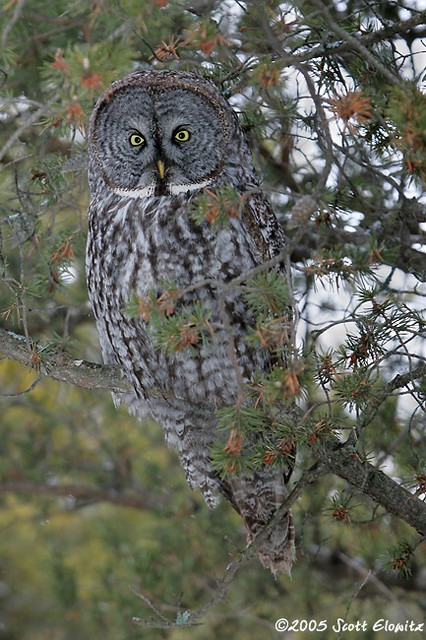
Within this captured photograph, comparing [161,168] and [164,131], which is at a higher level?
[164,131]

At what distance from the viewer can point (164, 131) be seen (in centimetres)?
340

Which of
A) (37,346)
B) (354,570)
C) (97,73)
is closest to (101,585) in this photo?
(354,570)

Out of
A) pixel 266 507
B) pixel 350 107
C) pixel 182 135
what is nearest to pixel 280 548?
pixel 266 507

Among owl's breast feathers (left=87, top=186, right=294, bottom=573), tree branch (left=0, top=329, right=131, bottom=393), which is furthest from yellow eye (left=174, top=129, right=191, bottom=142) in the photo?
tree branch (left=0, top=329, right=131, bottom=393)

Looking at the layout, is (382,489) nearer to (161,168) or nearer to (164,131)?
(161,168)

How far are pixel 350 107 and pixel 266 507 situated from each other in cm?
212

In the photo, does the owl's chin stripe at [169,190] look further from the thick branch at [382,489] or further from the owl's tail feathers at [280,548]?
the owl's tail feathers at [280,548]

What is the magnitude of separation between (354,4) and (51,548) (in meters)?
3.52

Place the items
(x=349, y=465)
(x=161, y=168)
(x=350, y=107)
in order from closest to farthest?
1. (x=350, y=107)
2. (x=349, y=465)
3. (x=161, y=168)

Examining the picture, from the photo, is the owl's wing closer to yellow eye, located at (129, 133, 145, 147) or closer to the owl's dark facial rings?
the owl's dark facial rings

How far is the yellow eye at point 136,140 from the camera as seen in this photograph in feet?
11.3

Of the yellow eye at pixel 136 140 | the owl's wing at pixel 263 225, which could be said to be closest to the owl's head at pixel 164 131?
the yellow eye at pixel 136 140

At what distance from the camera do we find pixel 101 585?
4.98m

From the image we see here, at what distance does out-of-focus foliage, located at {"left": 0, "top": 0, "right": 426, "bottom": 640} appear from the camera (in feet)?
7.43
